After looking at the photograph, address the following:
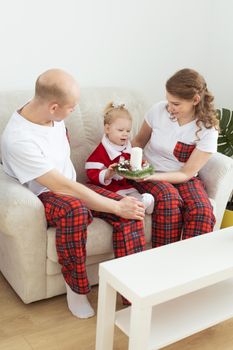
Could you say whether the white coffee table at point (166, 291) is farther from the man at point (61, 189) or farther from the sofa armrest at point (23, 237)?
the sofa armrest at point (23, 237)

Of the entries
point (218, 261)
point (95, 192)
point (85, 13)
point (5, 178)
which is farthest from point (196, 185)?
point (85, 13)

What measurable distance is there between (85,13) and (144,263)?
1.74 meters

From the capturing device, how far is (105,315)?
1909mm

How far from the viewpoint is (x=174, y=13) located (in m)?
3.39

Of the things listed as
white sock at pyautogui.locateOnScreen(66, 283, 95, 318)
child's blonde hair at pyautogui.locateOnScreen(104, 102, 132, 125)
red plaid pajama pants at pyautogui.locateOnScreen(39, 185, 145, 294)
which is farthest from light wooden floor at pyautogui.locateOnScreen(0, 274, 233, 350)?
child's blonde hair at pyautogui.locateOnScreen(104, 102, 132, 125)

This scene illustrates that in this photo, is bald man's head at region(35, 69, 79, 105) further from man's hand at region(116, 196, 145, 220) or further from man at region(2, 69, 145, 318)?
man's hand at region(116, 196, 145, 220)

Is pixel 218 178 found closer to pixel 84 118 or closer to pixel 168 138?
pixel 168 138

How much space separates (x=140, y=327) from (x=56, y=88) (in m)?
1.08

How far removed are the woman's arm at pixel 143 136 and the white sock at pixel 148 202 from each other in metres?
0.48

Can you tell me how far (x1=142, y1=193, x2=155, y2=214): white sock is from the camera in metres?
2.41

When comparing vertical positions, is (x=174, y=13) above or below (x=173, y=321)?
above

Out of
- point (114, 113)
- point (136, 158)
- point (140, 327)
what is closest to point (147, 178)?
point (136, 158)

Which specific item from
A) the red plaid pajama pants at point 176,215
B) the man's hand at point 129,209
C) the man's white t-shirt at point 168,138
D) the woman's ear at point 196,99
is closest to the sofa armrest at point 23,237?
the man's hand at point 129,209

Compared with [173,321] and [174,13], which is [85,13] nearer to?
[174,13]
